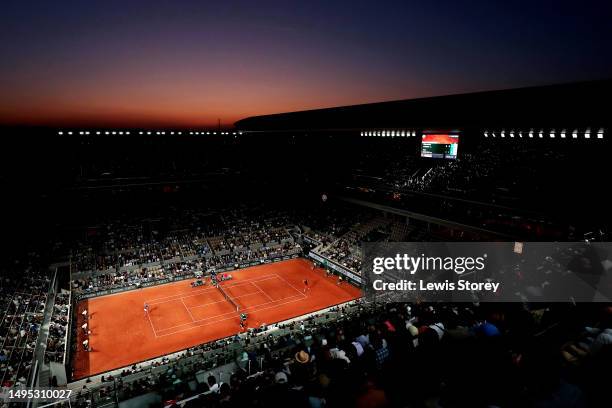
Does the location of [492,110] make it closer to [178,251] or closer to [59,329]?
[59,329]

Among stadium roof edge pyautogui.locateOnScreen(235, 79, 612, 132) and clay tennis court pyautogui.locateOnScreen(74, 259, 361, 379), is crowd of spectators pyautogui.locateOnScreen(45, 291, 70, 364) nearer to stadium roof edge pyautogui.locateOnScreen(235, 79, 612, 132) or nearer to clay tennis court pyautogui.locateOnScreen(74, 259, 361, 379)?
clay tennis court pyautogui.locateOnScreen(74, 259, 361, 379)

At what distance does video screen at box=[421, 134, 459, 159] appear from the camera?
1065 inches

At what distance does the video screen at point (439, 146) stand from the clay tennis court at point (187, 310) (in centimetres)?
1290

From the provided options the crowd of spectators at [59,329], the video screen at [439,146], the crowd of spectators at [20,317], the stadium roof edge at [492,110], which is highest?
the stadium roof edge at [492,110]

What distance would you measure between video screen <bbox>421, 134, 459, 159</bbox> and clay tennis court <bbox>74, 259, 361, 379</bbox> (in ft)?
42.3

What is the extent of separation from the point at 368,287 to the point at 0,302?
2479cm

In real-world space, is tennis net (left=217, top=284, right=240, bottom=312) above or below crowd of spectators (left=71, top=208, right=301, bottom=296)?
below

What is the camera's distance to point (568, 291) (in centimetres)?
1113

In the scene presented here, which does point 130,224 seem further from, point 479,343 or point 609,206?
point 609,206

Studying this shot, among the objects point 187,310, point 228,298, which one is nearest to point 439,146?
point 228,298

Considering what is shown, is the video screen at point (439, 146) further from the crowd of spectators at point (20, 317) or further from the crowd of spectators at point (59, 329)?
the crowd of spectators at point (20, 317)

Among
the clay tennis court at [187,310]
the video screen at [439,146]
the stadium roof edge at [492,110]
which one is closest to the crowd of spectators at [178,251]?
the clay tennis court at [187,310]

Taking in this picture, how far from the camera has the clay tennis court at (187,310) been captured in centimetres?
2118

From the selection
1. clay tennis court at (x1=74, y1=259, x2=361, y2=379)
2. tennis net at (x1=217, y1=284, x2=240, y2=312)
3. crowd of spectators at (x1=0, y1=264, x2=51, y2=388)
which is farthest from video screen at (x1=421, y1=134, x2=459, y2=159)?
crowd of spectators at (x1=0, y1=264, x2=51, y2=388)
